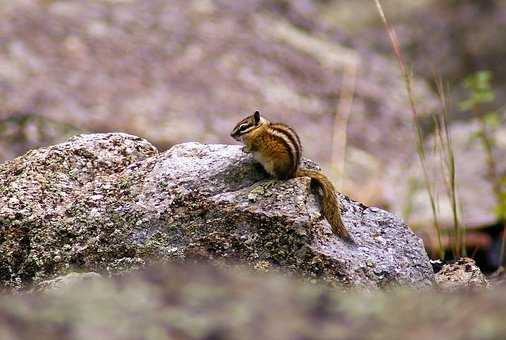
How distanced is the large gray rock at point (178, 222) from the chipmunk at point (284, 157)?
0.07 metres

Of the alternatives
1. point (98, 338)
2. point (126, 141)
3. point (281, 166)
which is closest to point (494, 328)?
point (98, 338)

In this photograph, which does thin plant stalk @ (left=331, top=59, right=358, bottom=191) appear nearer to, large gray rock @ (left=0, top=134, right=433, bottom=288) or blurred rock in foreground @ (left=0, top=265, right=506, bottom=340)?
large gray rock @ (left=0, top=134, right=433, bottom=288)

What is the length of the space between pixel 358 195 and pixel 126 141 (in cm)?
471

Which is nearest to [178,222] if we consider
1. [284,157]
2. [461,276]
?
[284,157]

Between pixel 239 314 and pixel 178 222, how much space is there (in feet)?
7.45

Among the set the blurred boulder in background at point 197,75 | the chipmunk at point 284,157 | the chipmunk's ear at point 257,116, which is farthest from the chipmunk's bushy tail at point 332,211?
the blurred boulder in background at point 197,75

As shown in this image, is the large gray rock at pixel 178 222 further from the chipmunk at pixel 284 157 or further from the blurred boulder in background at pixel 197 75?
the blurred boulder in background at pixel 197 75

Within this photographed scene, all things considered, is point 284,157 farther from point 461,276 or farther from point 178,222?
point 461,276

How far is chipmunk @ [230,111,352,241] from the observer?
5328mm

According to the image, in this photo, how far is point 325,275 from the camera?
198 inches

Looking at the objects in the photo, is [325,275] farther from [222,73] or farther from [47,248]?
[222,73]

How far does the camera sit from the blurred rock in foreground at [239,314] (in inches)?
115

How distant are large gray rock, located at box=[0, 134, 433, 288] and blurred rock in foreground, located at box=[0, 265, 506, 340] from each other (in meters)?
1.77

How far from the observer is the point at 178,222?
17.4 feet
